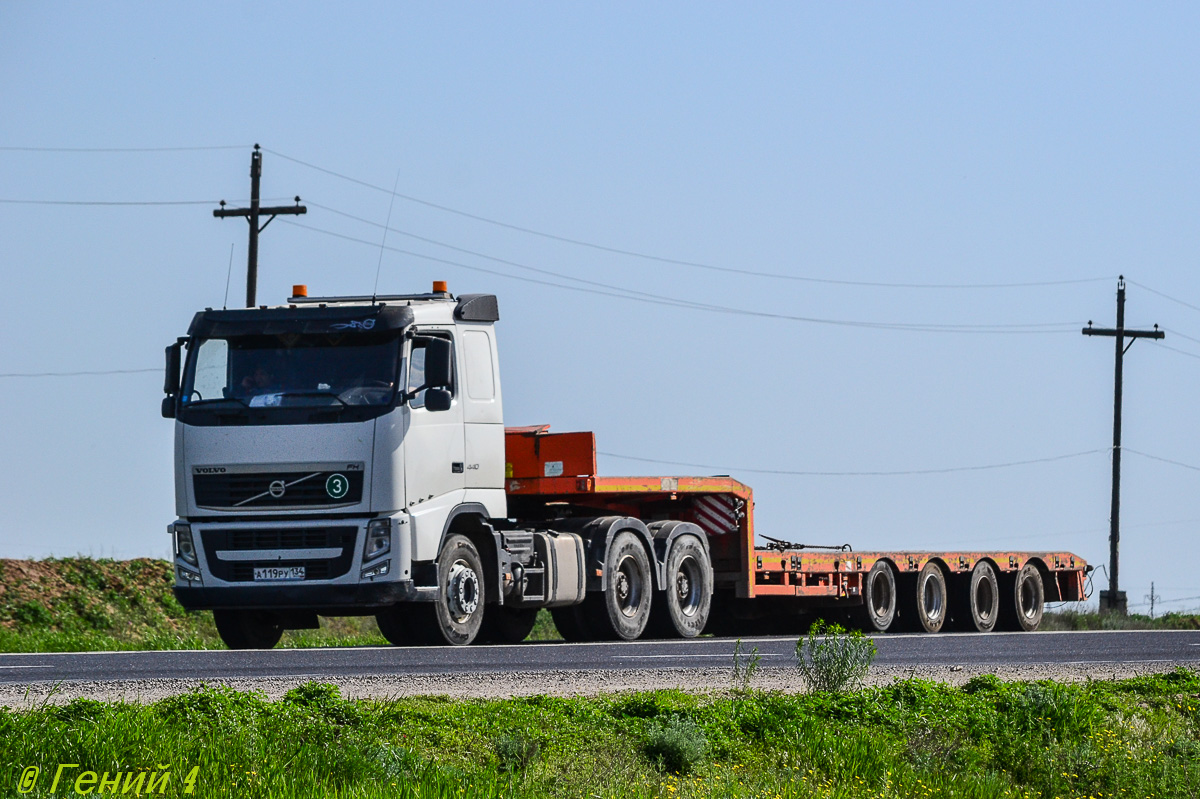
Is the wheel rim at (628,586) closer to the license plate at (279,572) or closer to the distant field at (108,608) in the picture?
the license plate at (279,572)

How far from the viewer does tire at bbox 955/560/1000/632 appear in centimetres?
2522

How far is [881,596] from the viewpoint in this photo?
78.5 ft

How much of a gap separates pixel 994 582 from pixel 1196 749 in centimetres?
1627

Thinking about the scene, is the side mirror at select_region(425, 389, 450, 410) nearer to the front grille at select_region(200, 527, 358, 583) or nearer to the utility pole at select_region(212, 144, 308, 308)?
the front grille at select_region(200, 527, 358, 583)

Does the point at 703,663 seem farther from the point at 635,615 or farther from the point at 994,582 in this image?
the point at 994,582

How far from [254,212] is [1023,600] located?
51.0ft

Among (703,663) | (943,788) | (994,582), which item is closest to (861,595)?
(994,582)

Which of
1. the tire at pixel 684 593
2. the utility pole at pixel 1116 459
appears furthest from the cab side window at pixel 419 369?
the utility pole at pixel 1116 459

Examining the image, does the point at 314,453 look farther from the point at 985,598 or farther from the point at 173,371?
the point at 985,598

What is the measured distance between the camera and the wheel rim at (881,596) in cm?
2378

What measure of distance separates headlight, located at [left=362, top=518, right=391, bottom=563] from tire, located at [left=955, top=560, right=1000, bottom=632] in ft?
39.3

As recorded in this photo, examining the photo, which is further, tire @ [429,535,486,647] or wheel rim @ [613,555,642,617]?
wheel rim @ [613,555,642,617]

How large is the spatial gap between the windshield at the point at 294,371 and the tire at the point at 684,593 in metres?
5.32

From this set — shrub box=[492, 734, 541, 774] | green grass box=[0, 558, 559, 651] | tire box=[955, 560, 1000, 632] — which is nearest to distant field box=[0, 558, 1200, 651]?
green grass box=[0, 558, 559, 651]
